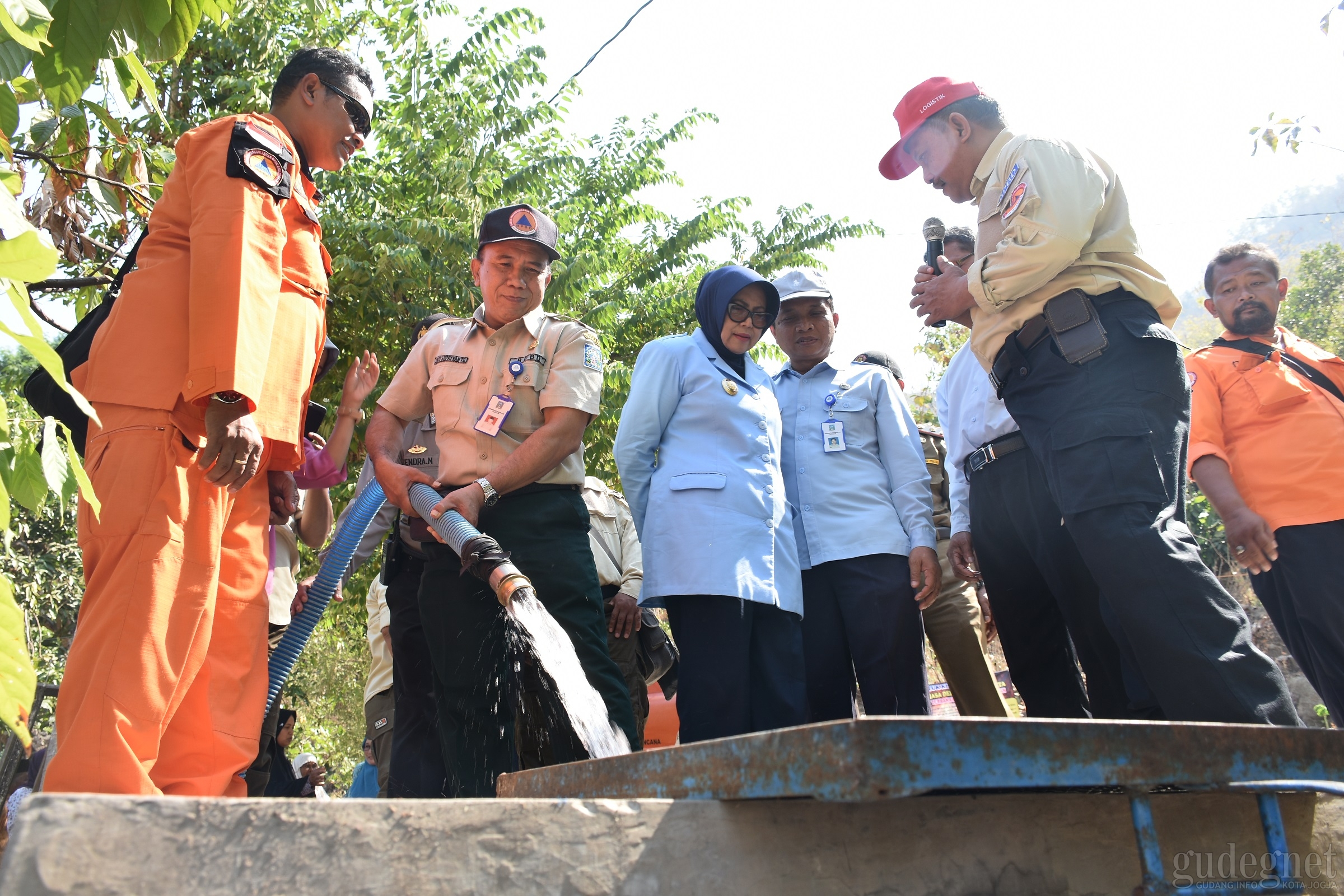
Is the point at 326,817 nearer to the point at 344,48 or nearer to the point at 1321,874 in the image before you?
the point at 1321,874

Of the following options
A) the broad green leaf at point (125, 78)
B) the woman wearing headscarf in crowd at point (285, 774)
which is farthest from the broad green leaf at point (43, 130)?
the woman wearing headscarf in crowd at point (285, 774)

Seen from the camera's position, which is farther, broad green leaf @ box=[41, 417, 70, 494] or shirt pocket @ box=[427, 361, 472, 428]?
shirt pocket @ box=[427, 361, 472, 428]

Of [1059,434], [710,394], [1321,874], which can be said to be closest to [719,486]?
[710,394]

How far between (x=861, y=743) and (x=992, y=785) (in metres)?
0.19

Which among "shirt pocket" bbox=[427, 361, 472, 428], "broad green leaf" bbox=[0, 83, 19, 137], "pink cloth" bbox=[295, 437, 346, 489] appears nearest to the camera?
"broad green leaf" bbox=[0, 83, 19, 137]

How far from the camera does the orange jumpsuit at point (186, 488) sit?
2127mm

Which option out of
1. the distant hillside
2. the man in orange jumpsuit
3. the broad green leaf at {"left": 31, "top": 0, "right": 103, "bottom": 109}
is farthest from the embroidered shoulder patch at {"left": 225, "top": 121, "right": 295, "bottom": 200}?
the distant hillside

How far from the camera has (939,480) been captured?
4668 millimetres

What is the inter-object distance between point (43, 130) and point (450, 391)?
1394mm

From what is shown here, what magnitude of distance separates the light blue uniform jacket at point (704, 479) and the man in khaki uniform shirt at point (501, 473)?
199 mm

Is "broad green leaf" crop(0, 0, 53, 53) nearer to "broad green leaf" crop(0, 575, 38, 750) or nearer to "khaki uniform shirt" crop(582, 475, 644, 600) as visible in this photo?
"broad green leaf" crop(0, 575, 38, 750)

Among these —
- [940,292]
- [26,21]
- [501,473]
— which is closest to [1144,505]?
[940,292]

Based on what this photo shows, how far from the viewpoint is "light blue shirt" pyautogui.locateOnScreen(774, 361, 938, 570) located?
3.50 meters

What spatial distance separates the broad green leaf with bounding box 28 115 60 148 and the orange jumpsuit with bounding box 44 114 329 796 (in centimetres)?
30
